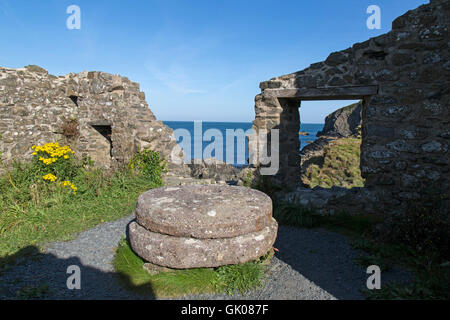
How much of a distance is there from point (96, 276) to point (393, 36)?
5.52 metres

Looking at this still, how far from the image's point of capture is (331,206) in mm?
5105

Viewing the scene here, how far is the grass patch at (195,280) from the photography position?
2.85 meters

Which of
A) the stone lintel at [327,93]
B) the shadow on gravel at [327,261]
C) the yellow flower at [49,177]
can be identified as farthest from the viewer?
the yellow flower at [49,177]

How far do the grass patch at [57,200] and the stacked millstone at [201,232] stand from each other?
5.55ft

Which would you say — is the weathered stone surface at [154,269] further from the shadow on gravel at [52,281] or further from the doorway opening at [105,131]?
the doorway opening at [105,131]

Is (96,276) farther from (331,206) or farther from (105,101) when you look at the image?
(105,101)

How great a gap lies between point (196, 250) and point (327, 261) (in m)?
1.86

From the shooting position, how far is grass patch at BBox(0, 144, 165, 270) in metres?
4.00

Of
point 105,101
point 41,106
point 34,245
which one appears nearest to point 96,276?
point 34,245

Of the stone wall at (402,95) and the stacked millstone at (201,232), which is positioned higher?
the stone wall at (402,95)

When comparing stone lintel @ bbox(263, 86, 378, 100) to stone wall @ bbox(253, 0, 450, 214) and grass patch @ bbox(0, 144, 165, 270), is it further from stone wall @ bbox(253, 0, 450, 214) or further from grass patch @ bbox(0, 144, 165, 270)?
grass patch @ bbox(0, 144, 165, 270)

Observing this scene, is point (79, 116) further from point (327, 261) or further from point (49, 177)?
point (327, 261)

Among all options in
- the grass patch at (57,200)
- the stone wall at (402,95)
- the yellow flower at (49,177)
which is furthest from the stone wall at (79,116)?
the stone wall at (402,95)
